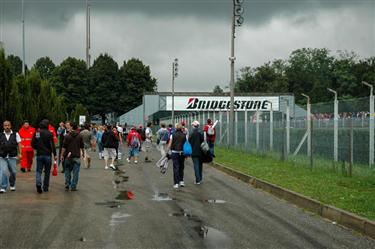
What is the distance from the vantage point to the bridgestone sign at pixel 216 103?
76250mm

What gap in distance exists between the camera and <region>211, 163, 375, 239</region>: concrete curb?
930 centimetres

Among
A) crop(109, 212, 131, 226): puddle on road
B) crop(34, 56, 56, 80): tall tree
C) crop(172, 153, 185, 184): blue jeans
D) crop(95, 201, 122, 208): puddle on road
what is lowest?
crop(95, 201, 122, 208): puddle on road

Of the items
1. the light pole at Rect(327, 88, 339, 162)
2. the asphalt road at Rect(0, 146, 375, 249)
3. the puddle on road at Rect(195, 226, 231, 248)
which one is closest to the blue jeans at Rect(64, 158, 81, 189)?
the asphalt road at Rect(0, 146, 375, 249)

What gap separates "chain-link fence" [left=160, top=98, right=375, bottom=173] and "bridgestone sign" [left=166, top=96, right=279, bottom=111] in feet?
154

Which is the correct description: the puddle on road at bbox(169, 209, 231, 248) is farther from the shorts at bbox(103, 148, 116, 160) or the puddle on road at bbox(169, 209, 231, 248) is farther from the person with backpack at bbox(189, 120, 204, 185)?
the shorts at bbox(103, 148, 116, 160)

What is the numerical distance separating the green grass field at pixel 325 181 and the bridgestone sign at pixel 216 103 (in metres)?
53.4

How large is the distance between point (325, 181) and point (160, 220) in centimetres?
674

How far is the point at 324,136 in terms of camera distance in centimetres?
2038

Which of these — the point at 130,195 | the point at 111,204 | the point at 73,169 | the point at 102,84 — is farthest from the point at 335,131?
the point at 102,84

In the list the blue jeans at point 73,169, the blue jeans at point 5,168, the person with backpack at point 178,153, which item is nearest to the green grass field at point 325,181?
the person with backpack at point 178,153

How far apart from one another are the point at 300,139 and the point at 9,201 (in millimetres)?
13498

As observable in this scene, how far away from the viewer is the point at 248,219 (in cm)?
1043

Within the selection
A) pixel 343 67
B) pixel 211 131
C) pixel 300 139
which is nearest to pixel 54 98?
pixel 211 131

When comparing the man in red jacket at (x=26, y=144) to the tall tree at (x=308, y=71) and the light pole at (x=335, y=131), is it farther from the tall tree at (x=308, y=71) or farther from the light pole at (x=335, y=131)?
the tall tree at (x=308, y=71)
